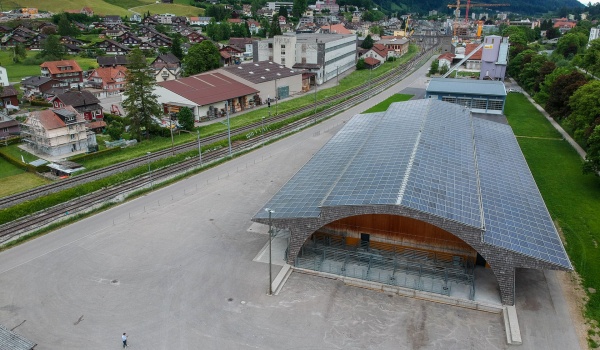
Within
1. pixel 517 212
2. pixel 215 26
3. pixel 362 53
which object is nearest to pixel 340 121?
pixel 517 212

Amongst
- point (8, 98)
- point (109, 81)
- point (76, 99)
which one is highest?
point (109, 81)

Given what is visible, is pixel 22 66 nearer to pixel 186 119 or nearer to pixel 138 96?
pixel 138 96

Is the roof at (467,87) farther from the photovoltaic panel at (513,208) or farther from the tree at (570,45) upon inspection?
the tree at (570,45)

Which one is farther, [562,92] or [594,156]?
[562,92]

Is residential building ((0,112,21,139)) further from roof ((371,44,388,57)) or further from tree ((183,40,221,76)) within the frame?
roof ((371,44,388,57))

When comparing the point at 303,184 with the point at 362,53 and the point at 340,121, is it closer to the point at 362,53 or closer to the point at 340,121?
the point at 340,121

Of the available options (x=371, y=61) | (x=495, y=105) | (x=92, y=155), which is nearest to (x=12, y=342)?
(x=92, y=155)
